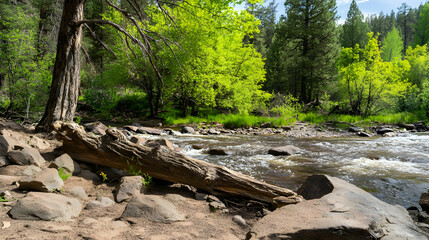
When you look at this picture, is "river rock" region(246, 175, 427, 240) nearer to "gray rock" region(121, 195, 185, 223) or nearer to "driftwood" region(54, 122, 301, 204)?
"driftwood" region(54, 122, 301, 204)

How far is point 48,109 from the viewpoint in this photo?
6.14 meters

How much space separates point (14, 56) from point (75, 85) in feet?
14.1

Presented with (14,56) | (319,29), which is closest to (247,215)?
(14,56)

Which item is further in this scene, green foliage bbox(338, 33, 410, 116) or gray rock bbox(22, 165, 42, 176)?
green foliage bbox(338, 33, 410, 116)

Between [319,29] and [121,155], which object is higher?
[319,29]

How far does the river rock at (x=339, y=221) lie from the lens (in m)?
2.41

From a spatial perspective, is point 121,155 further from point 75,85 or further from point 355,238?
point 355,238

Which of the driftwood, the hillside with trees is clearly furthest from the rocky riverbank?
the hillside with trees

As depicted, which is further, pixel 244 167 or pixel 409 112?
pixel 409 112

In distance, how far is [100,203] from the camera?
3229 millimetres

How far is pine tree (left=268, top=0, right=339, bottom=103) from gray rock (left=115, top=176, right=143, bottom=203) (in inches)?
909

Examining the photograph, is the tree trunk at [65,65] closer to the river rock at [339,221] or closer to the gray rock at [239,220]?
the gray rock at [239,220]

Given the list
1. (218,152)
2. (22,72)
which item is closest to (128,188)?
(218,152)

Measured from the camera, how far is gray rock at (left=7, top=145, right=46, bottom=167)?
13.1 ft
